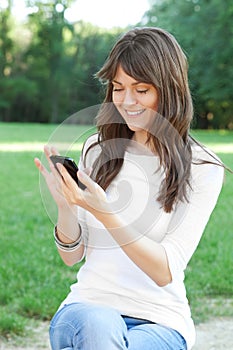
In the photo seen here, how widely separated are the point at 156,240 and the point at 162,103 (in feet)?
1.43

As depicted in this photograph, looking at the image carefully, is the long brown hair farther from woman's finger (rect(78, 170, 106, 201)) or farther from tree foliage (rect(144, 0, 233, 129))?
tree foliage (rect(144, 0, 233, 129))

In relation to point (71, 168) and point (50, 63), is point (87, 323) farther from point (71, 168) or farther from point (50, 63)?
point (50, 63)

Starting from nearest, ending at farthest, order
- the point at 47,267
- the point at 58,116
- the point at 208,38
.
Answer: the point at 47,267 → the point at 208,38 → the point at 58,116

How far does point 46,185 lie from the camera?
2051mm

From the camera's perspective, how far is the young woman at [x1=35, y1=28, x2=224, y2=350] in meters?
2.01

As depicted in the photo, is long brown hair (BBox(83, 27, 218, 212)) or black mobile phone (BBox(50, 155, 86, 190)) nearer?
black mobile phone (BBox(50, 155, 86, 190))

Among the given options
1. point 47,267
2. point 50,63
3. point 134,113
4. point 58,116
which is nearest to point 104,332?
point 134,113

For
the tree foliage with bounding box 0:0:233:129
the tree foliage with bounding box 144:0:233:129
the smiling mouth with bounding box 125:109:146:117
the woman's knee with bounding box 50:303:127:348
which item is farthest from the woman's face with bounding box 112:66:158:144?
the tree foliage with bounding box 0:0:233:129

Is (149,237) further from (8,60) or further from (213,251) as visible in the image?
(8,60)

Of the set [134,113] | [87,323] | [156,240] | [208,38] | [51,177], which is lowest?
[208,38]

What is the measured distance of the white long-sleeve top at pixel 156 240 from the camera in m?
2.09

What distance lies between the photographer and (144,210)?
2170mm

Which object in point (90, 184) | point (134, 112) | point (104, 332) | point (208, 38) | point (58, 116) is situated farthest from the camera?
point (58, 116)

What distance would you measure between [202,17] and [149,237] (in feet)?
87.4
